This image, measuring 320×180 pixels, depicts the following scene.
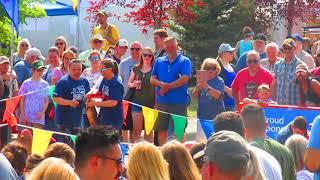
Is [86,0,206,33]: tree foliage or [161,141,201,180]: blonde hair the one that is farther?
[86,0,206,33]: tree foliage

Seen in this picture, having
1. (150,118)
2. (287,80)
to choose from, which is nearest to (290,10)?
(287,80)

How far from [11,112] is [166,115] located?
2350 mm

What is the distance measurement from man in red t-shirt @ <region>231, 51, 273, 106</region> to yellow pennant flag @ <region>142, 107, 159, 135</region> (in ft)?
4.33

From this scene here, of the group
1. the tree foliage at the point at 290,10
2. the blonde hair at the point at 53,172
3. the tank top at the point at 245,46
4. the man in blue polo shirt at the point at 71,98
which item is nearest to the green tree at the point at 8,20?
the tank top at the point at 245,46

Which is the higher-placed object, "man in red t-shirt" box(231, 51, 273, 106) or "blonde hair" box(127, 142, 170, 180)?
"man in red t-shirt" box(231, 51, 273, 106)

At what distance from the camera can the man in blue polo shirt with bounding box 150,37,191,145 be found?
11.6 meters

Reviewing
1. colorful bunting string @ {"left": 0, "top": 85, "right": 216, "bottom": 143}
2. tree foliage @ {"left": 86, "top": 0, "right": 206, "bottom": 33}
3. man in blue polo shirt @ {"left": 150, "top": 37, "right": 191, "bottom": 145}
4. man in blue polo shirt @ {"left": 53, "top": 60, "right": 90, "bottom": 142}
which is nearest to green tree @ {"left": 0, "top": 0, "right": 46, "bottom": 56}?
tree foliage @ {"left": 86, "top": 0, "right": 206, "bottom": 33}

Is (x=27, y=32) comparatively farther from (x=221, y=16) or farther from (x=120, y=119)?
(x=120, y=119)

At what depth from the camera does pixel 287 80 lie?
11.8 m

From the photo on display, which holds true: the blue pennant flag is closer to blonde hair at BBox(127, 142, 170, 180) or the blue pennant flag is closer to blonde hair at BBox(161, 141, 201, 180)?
blonde hair at BBox(161, 141, 201, 180)

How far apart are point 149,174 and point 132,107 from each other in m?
6.82

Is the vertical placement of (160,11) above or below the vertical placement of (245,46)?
above

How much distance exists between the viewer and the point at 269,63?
12945 millimetres

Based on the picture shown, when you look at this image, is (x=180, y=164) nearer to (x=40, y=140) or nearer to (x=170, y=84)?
(x=40, y=140)
